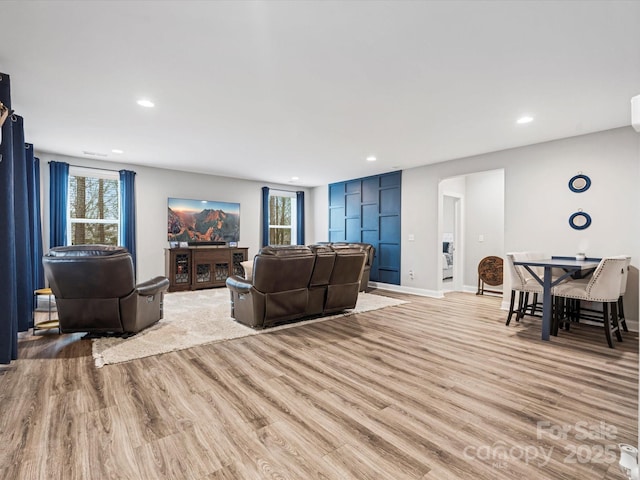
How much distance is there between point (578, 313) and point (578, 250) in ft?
2.90

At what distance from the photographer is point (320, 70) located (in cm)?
278

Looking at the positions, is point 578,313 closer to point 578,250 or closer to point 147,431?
point 578,250

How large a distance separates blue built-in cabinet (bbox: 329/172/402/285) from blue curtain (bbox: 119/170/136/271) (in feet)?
15.6

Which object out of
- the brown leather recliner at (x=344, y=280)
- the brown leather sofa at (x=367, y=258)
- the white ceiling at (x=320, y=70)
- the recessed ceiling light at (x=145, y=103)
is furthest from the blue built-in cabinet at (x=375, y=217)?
the recessed ceiling light at (x=145, y=103)

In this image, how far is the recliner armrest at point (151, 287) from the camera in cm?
351

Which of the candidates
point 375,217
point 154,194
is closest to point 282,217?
point 375,217

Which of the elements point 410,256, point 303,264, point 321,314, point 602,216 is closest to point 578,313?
point 602,216

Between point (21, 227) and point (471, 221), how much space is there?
24.4ft

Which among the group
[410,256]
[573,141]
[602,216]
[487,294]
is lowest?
[487,294]

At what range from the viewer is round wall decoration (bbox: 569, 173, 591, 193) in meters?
4.38

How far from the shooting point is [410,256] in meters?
6.77

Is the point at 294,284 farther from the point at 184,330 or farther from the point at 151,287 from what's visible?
the point at 151,287

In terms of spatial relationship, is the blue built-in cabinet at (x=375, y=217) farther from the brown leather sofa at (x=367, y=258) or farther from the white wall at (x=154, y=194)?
the white wall at (x=154, y=194)

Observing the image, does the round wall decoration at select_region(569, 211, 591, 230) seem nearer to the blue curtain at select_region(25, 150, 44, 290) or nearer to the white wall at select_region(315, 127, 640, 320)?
the white wall at select_region(315, 127, 640, 320)
